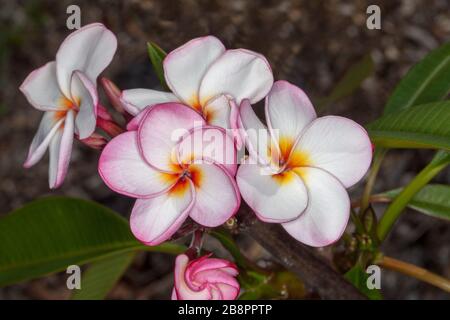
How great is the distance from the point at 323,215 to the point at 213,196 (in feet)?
0.42

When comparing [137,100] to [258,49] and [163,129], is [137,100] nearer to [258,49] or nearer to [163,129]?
[163,129]

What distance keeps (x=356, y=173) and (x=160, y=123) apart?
0.75ft

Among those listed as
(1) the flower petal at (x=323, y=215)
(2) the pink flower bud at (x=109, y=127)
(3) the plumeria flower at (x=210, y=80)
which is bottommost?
(1) the flower petal at (x=323, y=215)

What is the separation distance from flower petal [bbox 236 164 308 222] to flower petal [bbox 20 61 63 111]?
30cm

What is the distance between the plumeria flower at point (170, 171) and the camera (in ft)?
2.47

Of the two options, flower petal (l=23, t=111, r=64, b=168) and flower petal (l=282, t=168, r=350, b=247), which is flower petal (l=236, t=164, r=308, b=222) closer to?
flower petal (l=282, t=168, r=350, b=247)

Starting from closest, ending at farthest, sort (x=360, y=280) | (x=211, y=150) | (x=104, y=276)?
(x=211, y=150), (x=360, y=280), (x=104, y=276)

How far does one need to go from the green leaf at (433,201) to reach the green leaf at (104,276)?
Result: 54 cm

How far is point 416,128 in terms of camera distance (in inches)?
37.5

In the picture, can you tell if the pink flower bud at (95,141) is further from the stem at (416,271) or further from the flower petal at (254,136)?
the stem at (416,271)

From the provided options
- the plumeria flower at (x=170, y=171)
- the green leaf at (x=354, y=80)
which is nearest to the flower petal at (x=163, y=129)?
the plumeria flower at (x=170, y=171)

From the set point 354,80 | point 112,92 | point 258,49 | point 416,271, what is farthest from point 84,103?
point 258,49

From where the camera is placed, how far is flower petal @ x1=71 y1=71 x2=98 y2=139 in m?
0.80
